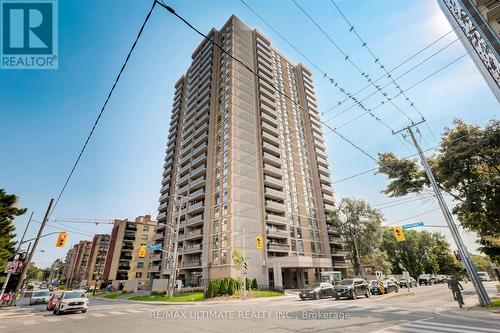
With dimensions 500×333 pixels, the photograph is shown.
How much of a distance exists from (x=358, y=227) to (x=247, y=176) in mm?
23632

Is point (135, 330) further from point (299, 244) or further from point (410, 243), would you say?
point (410, 243)

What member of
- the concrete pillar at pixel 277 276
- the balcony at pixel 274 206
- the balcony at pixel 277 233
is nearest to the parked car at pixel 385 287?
the concrete pillar at pixel 277 276

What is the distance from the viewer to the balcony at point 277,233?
39875mm

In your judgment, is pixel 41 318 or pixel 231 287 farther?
pixel 231 287

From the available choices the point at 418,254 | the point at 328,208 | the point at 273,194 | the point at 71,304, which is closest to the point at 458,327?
the point at 71,304

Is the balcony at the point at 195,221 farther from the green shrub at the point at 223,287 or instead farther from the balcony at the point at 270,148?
the balcony at the point at 270,148

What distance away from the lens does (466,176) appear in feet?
60.6

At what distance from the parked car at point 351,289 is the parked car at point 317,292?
4.19 feet

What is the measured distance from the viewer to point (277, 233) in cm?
4081

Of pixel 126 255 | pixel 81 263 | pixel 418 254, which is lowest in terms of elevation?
pixel 418 254

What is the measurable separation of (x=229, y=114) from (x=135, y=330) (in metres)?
39.7

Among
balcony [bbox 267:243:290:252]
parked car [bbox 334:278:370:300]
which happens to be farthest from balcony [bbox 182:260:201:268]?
parked car [bbox 334:278:370:300]

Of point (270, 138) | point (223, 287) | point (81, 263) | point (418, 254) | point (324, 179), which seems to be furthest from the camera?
point (81, 263)

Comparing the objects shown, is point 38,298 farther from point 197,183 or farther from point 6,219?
point 197,183
